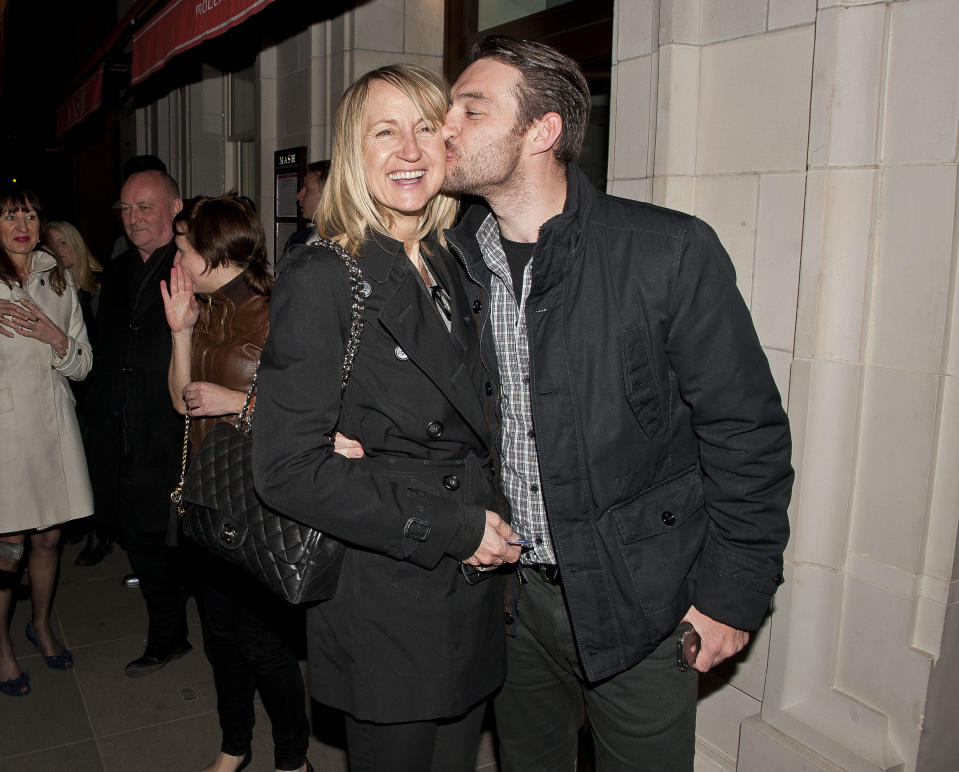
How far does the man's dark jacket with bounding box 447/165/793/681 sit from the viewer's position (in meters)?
1.97

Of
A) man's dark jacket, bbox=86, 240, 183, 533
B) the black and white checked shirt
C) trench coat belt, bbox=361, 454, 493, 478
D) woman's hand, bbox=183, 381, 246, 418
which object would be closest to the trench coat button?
trench coat belt, bbox=361, 454, 493, 478

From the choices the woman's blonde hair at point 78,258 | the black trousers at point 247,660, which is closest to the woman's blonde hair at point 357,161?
the black trousers at point 247,660

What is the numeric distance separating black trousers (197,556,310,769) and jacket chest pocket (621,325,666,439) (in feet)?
5.57

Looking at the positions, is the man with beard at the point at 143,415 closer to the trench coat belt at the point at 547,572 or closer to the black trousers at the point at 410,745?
the black trousers at the point at 410,745

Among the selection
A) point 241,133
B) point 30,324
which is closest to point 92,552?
point 30,324

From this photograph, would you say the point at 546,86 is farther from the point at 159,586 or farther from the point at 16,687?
the point at 16,687

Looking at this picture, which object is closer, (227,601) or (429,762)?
(429,762)

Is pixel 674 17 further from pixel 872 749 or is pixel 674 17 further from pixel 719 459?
pixel 872 749

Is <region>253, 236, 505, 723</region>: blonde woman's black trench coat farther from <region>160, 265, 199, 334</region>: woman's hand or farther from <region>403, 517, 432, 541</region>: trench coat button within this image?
<region>160, 265, 199, 334</region>: woman's hand

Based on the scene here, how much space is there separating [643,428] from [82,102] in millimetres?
12397

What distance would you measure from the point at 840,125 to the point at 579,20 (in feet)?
6.03

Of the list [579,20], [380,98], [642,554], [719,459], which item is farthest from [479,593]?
[579,20]

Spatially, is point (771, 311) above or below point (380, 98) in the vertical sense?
below

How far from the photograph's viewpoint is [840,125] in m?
2.53
